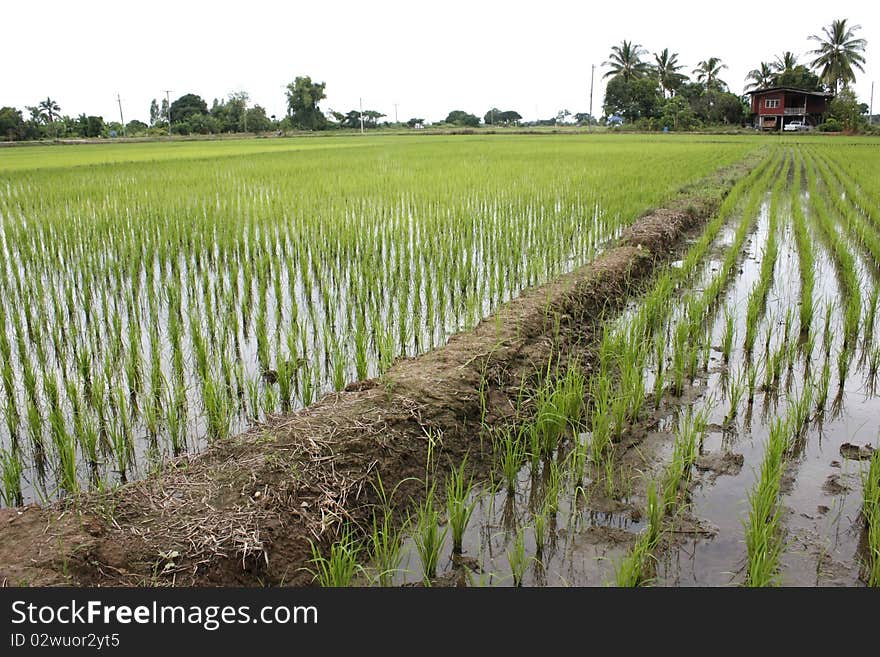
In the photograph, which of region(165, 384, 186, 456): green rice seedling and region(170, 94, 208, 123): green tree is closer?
region(165, 384, 186, 456): green rice seedling

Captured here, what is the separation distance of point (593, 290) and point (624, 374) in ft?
5.70

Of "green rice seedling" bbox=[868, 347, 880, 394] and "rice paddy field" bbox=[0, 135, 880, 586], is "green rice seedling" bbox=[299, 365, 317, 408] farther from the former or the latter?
"green rice seedling" bbox=[868, 347, 880, 394]

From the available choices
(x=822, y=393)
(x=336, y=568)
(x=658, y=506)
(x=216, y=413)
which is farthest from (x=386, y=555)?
(x=822, y=393)

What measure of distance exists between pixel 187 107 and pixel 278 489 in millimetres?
59867

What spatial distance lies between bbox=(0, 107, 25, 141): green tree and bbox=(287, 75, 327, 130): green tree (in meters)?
19.8

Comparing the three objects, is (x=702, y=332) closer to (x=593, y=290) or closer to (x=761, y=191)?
(x=593, y=290)

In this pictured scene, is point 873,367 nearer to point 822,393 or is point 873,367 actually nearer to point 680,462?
point 822,393

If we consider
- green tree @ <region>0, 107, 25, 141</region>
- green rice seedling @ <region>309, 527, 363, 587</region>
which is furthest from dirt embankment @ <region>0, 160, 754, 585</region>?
green tree @ <region>0, 107, 25, 141</region>

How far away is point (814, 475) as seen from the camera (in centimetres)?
283

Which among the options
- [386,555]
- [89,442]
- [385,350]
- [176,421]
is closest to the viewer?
[386,555]

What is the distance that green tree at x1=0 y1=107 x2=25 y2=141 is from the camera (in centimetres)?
3891

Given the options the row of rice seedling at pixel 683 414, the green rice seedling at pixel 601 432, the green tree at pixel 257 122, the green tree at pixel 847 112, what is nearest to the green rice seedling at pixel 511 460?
the green rice seedling at pixel 601 432

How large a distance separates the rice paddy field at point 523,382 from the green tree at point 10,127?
3684 cm

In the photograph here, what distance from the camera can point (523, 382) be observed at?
352 centimetres
